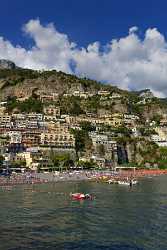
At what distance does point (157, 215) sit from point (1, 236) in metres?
16.2

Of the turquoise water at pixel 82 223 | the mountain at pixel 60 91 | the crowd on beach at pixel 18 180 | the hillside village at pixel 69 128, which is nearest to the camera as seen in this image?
the turquoise water at pixel 82 223

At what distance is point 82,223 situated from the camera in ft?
120

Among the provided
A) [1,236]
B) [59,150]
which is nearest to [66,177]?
[59,150]

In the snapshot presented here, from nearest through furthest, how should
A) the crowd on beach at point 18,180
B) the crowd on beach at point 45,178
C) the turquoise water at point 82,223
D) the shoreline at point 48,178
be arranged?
the turquoise water at point 82,223
the crowd on beach at point 18,180
the shoreline at point 48,178
the crowd on beach at point 45,178

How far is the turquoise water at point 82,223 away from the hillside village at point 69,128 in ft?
190

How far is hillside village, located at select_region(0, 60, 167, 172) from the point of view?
4855 inches

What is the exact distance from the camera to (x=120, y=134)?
155250mm

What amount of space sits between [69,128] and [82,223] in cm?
11082

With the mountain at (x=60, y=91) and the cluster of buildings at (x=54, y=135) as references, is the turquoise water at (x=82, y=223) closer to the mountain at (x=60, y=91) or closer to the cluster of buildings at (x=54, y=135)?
the cluster of buildings at (x=54, y=135)

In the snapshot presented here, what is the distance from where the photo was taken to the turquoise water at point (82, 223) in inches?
1154

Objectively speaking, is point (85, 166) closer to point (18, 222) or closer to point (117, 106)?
point (117, 106)

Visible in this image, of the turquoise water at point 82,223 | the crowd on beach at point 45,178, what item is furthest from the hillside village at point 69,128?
the turquoise water at point 82,223

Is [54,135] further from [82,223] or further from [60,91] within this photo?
[82,223]

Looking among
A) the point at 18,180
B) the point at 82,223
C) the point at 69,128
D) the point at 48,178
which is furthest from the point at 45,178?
the point at 69,128
